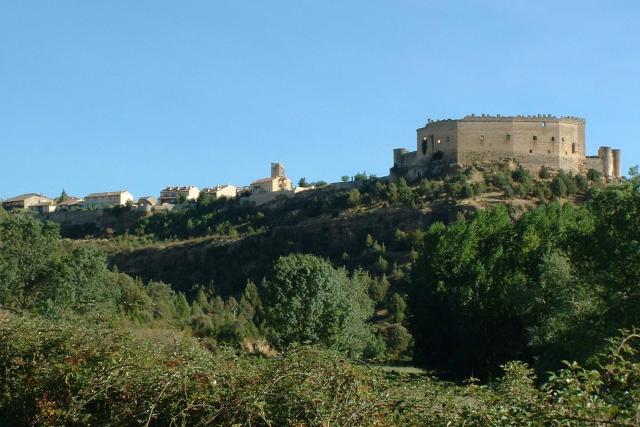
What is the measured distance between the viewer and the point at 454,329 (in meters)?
39.3

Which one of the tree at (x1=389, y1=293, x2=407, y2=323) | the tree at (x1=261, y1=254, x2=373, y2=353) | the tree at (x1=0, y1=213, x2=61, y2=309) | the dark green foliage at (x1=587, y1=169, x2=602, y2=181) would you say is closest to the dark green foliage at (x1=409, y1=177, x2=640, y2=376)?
the tree at (x1=261, y1=254, x2=373, y2=353)

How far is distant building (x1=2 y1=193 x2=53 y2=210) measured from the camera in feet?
449

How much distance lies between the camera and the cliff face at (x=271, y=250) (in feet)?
260

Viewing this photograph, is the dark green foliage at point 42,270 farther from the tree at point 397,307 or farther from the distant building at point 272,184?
the distant building at point 272,184

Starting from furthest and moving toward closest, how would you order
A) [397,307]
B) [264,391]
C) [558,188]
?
1. [558,188]
2. [397,307]
3. [264,391]

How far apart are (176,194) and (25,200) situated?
2422 cm

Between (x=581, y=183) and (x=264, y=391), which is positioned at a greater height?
(x=581, y=183)

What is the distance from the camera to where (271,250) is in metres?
84.3

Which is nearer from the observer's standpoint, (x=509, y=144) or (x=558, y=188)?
(x=558, y=188)

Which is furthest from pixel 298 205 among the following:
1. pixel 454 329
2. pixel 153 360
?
pixel 153 360

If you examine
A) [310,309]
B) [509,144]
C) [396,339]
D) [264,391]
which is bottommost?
[396,339]

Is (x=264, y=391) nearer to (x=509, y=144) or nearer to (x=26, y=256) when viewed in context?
(x=26, y=256)

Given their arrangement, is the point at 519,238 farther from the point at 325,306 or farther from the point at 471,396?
the point at 471,396

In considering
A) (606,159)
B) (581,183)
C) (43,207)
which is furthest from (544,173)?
(43,207)
